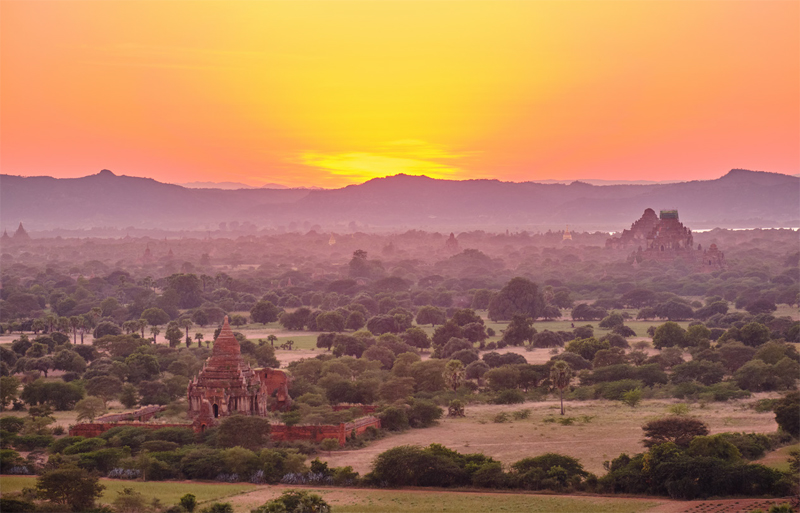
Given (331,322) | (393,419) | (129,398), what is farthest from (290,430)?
(331,322)

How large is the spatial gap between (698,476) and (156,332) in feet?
188

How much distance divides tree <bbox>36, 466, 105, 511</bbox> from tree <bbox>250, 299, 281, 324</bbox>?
64154 mm

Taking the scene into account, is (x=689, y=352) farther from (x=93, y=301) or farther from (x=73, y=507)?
(x=93, y=301)

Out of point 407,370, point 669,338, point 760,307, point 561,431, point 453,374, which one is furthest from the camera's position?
point 760,307

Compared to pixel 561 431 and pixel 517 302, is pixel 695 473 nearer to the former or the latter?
pixel 561 431

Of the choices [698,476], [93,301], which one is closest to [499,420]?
[698,476]

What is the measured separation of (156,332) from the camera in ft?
271

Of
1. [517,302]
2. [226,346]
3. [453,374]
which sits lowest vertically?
[453,374]

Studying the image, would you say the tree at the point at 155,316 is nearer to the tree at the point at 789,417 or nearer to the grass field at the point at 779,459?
the tree at the point at 789,417

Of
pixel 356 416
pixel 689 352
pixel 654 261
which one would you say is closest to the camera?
pixel 356 416

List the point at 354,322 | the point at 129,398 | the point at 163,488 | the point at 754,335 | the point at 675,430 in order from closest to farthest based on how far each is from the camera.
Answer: the point at 163,488, the point at 675,430, the point at 129,398, the point at 754,335, the point at 354,322

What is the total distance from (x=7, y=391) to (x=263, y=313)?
46.4 metres

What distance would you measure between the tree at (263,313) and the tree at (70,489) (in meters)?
64.2

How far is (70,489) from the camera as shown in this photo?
32875 mm
